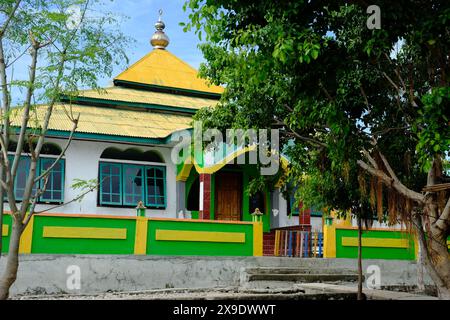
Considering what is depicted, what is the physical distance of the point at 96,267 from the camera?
1216cm

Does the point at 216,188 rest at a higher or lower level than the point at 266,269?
higher

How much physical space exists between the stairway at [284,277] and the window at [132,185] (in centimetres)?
435

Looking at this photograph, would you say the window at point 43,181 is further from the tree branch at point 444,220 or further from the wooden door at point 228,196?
the tree branch at point 444,220

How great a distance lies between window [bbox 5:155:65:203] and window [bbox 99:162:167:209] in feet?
3.75

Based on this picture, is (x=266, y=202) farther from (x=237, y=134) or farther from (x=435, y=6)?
(x=435, y=6)

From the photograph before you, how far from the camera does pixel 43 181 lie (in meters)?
15.1

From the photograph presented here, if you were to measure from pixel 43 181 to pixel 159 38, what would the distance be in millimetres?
10384

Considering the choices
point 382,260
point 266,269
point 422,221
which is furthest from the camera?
point 382,260

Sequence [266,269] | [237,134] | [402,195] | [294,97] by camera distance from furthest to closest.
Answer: [266,269], [237,134], [402,195], [294,97]

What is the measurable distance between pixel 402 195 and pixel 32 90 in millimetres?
6380

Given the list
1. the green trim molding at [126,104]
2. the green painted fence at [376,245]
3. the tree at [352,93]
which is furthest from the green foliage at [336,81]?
the green trim molding at [126,104]

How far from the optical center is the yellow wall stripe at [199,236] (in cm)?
1302
